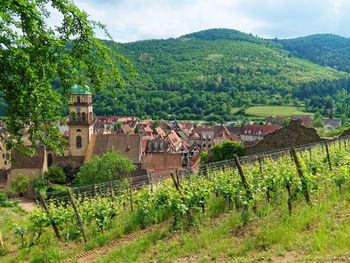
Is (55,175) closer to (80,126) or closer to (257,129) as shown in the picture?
(80,126)

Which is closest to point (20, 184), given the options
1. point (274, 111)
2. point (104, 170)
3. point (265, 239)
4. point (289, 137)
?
point (104, 170)

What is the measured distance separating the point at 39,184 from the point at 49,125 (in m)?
29.4

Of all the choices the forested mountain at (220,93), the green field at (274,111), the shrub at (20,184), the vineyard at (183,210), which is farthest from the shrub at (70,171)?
the green field at (274,111)

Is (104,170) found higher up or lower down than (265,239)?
lower down

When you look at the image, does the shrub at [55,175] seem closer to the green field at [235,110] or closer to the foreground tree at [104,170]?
the foreground tree at [104,170]

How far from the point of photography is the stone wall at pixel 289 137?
21.6 metres

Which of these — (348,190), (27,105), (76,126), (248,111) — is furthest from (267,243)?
(248,111)

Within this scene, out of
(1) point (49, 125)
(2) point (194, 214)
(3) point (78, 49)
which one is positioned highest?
(3) point (78, 49)

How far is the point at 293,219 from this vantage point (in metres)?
6.61

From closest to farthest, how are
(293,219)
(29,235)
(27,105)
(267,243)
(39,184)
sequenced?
(267,243)
(293,219)
(27,105)
(29,235)
(39,184)

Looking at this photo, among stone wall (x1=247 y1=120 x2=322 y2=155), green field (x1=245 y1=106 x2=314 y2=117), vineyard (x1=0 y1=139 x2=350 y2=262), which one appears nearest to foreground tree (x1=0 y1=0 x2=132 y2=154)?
vineyard (x1=0 y1=139 x2=350 y2=262)

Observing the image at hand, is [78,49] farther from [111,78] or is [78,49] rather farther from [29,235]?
[29,235]

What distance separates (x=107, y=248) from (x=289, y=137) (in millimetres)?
18118

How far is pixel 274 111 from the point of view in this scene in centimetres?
12300
